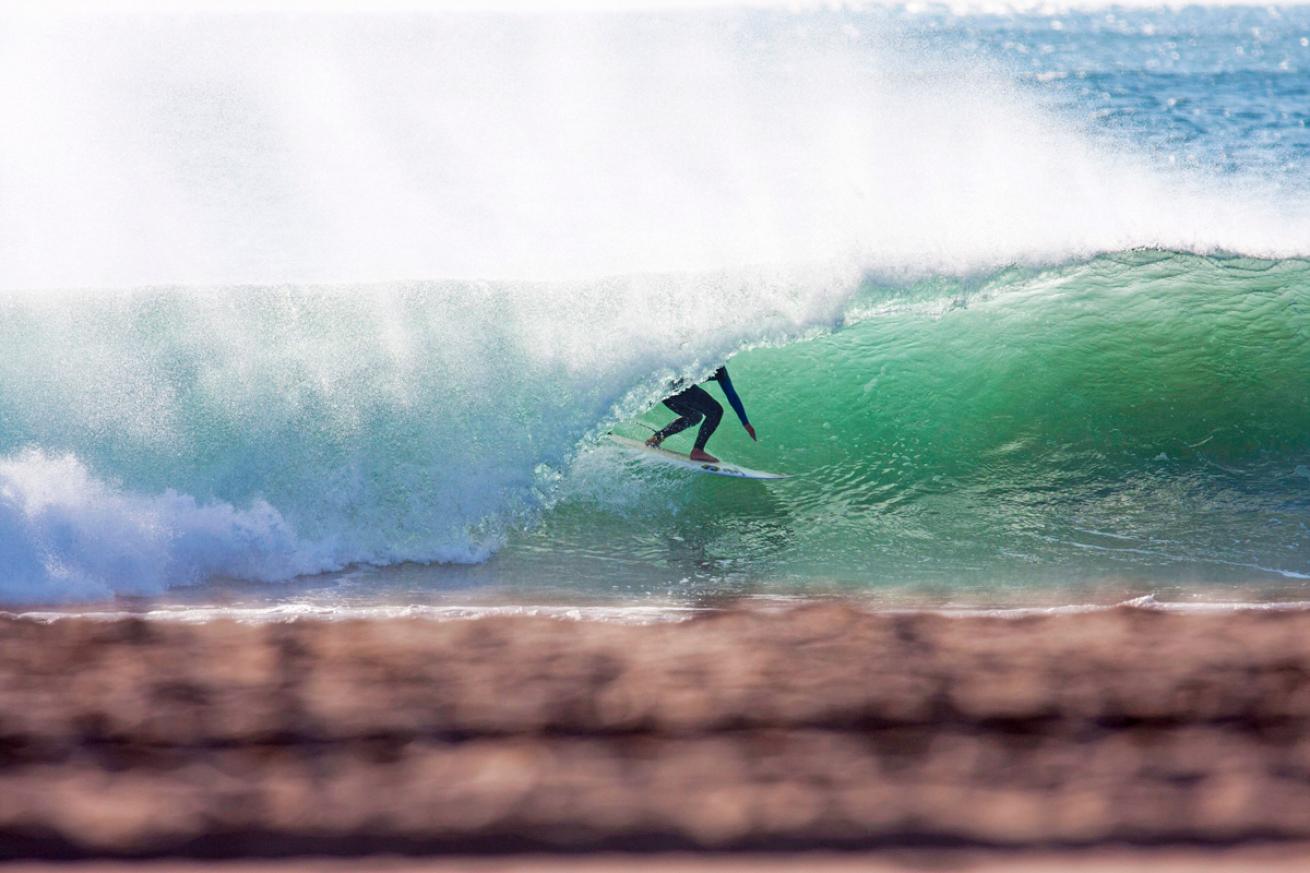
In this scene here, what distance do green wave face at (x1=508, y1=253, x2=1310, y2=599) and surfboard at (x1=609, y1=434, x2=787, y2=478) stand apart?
0.27 ft

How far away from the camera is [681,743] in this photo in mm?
2814

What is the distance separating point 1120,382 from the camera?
672 cm

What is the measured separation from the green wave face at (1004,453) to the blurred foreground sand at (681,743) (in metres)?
1.85

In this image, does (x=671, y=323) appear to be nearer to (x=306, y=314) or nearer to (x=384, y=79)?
(x=306, y=314)

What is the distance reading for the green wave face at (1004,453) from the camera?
5.29m

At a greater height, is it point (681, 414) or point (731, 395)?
point (731, 395)

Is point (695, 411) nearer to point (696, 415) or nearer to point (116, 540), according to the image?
point (696, 415)

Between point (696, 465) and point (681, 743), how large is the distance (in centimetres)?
354

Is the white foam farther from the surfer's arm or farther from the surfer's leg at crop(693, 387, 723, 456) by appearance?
the surfer's arm

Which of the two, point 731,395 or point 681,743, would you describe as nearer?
point 681,743

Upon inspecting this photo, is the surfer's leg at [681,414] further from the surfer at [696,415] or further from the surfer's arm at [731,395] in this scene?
the surfer's arm at [731,395]

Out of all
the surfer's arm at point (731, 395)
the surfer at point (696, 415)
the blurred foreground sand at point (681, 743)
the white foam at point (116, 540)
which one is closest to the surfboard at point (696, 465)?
the surfer at point (696, 415)

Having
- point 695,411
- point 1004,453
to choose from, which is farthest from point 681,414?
point 1004,453

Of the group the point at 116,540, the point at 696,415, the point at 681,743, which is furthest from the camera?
the point at 696,415
